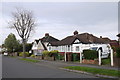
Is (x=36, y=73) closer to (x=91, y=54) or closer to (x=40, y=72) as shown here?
(x=40, y=72)

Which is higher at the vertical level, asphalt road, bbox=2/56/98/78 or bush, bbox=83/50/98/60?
bush, bbox=83/50/98/60

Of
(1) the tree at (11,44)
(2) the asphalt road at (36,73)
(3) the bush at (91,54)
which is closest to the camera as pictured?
(2) the asphalt road at (36,73)

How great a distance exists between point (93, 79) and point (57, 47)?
30176 millimetres

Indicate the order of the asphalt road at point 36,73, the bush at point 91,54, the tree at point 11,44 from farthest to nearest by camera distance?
the tree at point 11,44
the bush at point 91,54
the asphalt road at point 36,73

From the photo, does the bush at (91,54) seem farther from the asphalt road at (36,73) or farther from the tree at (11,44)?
the tree at (11,44)

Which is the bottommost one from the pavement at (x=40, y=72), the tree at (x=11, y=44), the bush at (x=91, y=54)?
the pavement at (x=40, y=72)

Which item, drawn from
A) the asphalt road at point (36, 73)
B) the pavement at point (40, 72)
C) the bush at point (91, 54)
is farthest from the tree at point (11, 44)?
the asphalt road at point (36, 73)

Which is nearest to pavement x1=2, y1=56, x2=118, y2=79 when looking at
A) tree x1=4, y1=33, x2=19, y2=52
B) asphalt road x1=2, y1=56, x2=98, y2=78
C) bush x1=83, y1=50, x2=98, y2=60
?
asphalt road x1=2, y1=56, x2=98, y2=78

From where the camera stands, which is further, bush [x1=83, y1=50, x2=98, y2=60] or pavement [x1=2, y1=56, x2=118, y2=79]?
bush [x1=83, y1=50, x2=98, y2=60]

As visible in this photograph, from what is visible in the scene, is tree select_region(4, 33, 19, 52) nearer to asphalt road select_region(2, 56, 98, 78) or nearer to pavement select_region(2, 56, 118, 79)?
pavement select_region(2, 56, 118, 79)

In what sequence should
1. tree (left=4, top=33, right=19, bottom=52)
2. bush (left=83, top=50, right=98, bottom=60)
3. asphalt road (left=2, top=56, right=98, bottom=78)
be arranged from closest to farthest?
asphalt road (left=2, top=56, right=98, bottom=78) → bush (left=83, top=50, right=98, bottom=60) → tree (left=4, top=33, right=19, bottom=52)

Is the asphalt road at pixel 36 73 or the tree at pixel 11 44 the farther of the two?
the tree at pixel 11 44

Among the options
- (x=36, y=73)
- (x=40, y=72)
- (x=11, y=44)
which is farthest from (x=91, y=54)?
(x=11, y=44)

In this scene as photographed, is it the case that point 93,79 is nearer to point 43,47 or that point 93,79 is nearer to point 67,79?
point 67,79
